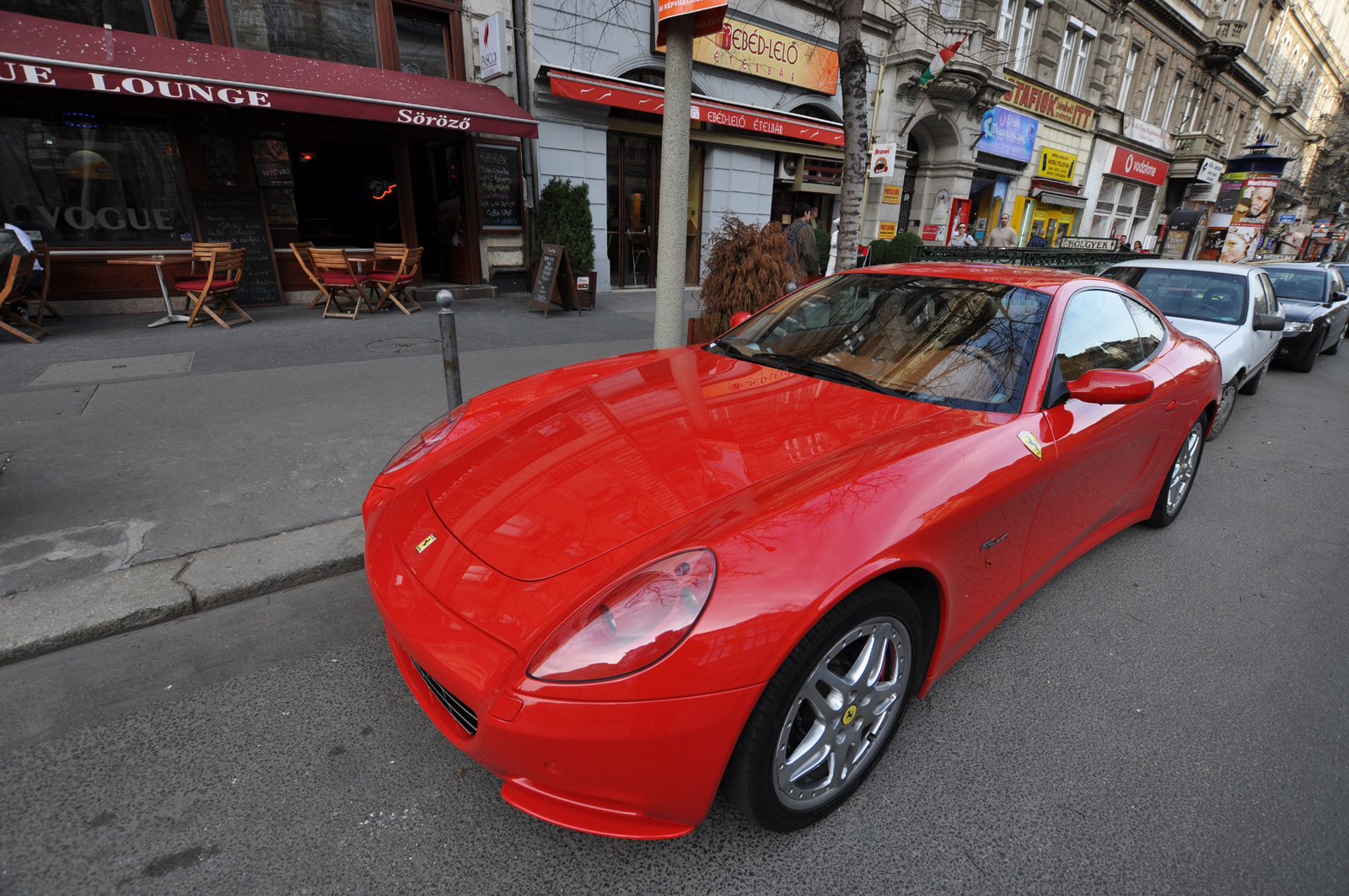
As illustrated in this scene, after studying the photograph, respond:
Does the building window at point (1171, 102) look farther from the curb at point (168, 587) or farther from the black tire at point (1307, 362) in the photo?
the curb at point (168, 587)

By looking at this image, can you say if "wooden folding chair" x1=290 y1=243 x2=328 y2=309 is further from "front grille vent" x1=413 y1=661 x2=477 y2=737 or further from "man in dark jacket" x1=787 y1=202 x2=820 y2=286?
"front grille vent" x1=413 y1=661 x2=477 y2=737

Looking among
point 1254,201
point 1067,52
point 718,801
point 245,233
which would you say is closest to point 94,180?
point 245,233

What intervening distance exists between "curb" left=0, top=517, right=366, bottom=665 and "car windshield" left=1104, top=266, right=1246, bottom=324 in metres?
7.72

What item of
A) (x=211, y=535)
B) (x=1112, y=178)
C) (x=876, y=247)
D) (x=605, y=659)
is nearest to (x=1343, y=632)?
(x=605, y=659)

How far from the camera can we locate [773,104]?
1384cm

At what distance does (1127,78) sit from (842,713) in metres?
33.3

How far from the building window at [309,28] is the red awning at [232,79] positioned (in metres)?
0.46

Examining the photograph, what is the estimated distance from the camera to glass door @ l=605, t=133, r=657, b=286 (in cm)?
1240

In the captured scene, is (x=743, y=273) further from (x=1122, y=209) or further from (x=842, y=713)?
(x=1122, y=209)

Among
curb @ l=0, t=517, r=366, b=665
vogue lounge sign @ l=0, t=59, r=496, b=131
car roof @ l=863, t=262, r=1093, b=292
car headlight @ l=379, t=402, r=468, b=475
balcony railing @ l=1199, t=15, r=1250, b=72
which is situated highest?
balcony railing @ l=1199, t=15, r=1250, b=72

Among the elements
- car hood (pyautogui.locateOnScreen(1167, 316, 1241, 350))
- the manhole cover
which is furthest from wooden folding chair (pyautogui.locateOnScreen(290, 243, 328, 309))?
car hood (pyautogui.locateOnScreen(1167, 316, 1241, 350))

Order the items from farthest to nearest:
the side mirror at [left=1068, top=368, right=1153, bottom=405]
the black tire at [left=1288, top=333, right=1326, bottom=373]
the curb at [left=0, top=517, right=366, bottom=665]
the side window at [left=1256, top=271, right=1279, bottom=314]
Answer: the black tire at [left=1288, top=333, right=1326, bottom=373], the side window at [left=1256, top=271, right=1279, bottom=314], the curb at [left=0, top=517, right=366, bottom=665], the side mirror at [left=1068, top=368, right=1153, bottom=405]

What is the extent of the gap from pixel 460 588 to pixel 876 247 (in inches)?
478

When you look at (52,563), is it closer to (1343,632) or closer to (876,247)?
(1343,632)
